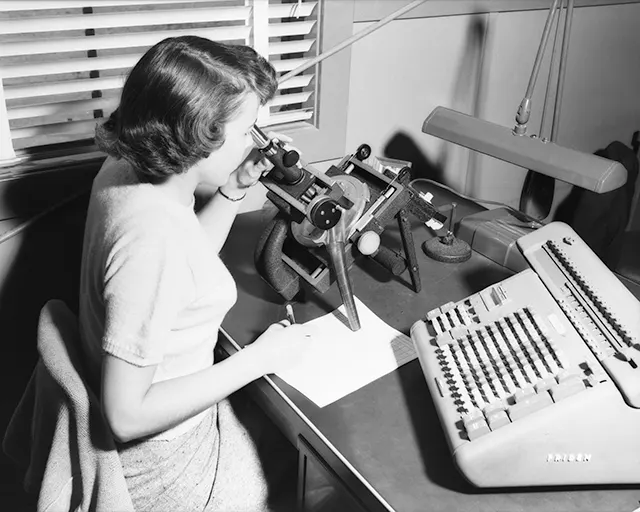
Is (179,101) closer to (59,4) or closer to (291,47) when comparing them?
(59,4)

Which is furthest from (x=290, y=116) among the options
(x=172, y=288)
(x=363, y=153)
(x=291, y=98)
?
(x=172, y=288)

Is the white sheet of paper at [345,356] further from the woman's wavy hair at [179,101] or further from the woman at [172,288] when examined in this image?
the woman's wavy hair at [179,101]

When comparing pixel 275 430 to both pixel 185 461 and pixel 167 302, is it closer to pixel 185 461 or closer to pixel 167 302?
pixel 185 461

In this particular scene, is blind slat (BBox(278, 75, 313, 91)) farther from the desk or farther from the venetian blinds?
the desk

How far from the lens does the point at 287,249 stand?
1295 mm

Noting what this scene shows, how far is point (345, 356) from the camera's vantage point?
1.16 meters

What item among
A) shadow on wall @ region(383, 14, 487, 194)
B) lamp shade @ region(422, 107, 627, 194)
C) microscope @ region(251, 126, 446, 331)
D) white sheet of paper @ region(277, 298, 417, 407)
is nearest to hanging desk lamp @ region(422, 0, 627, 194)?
Result: lamp shade @ region(422, 107, 627, 194)

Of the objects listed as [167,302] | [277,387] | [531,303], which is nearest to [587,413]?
[531,303]

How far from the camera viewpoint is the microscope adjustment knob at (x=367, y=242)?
123 centimetres

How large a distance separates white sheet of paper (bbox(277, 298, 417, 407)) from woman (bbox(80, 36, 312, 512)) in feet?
0.16

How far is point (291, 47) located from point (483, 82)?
73 cm

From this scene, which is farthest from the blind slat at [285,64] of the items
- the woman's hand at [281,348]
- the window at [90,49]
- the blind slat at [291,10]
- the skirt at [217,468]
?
the skirt at [217,468]

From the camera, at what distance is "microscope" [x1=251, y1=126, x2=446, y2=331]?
1.15 meters

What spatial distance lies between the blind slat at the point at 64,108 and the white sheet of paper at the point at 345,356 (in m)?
0.66
